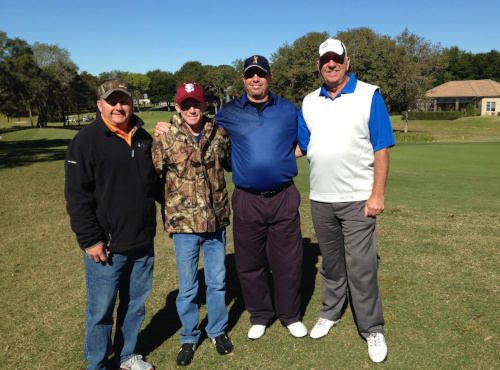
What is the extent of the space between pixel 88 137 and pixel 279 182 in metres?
1.68

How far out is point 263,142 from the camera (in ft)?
12.1

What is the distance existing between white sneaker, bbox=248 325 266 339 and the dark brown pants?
0.05m

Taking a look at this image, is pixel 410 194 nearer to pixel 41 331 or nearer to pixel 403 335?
pixel 403 335

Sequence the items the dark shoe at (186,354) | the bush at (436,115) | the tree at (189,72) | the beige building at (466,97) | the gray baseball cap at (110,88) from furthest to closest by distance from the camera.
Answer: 1. the tree at (189,72)
2. the beige building at (466,97)
3. the bush at (436,115)
4. the dark shoe at (186,354)
5. the gray baseball cap at (110,88)

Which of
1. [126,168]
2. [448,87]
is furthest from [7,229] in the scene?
[448,87]

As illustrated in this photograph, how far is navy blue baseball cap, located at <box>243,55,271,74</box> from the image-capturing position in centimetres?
371

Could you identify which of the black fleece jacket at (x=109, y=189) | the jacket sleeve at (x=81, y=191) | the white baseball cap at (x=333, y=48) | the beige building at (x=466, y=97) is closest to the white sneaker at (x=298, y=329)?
the black fleece jacket at (x=109, y=189)

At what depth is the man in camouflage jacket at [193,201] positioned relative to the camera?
3549 mm

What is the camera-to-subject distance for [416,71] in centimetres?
4447

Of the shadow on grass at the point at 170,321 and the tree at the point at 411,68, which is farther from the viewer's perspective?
the tree at the point at 411,68

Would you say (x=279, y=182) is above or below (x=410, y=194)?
above

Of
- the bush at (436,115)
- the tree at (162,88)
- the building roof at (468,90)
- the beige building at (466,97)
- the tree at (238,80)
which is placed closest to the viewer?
the bush at (436,115)

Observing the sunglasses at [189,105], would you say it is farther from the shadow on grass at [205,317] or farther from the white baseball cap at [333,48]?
the shadow on grass at [205,317]

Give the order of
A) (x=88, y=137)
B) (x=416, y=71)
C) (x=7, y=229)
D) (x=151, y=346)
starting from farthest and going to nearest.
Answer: (x=416, y=71) → (x=7, y=229) → (x=151, y=346) → (x=88, y=137)
